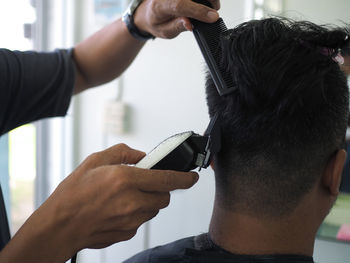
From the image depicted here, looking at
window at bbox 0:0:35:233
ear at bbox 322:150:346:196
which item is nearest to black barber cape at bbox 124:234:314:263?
ear at bbox 322:150:346:196

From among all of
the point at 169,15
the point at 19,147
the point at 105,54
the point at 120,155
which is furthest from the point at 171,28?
the point at 19,147

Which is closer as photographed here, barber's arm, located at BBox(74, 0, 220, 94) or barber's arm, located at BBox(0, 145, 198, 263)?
barber's arm, located at BBox(0, 145, 198, 263)

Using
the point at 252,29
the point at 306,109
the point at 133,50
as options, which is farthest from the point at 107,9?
the point at 306,109

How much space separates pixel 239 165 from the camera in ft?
2.62

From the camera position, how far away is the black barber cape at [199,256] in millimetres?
789

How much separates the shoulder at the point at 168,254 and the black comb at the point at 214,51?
16.4 inches

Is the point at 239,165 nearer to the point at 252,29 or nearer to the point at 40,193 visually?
the point at 252,29

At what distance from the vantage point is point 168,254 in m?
0.96

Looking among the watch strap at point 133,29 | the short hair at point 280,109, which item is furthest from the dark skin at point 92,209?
the watch strap at point 133,29

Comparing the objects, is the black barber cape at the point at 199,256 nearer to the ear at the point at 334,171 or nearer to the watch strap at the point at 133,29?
the ear at the point at 334,171

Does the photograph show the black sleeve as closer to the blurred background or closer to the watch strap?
the watch strap

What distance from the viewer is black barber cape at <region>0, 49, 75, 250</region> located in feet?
3.47

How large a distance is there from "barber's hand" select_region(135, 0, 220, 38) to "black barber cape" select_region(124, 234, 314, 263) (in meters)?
0.50

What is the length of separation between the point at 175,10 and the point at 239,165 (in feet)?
1.26
